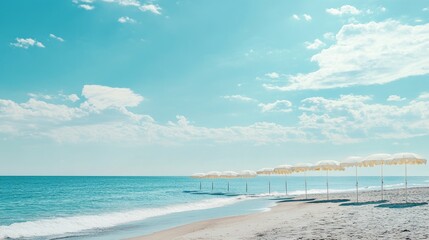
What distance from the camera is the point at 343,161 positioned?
28891mm

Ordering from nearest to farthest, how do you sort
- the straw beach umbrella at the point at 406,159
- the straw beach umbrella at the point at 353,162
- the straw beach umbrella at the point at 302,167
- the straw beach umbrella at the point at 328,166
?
the straw beach umbrella at the point at 406,159 < the straw beach umbrella at the point at 353,162 < the straw beach umbrella at the point at 328,166 < the straw beach umbrella at the point at 302,167

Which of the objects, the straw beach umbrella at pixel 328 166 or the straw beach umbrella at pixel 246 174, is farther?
the straw beach umbrella at pixel 246 174

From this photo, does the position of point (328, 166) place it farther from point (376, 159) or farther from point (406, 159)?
point (406, 159)

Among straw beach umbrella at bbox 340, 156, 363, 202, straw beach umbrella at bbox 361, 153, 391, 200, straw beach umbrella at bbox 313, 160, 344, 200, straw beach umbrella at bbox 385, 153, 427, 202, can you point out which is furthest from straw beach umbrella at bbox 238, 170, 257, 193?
straw beach umbrella at bbox 385, 153, 427, 202

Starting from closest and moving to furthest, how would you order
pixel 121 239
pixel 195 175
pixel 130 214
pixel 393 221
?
pixel 393 221
pixel 121 239
pixel 130 214
pixel 195 175

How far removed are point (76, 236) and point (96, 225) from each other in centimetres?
509

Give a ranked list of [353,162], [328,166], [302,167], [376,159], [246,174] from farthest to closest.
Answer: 1. [246,174]
2. [302,167]
3. [328,166]
4. [353,162]
5. [376,159]

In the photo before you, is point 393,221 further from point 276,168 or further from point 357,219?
point 276,168

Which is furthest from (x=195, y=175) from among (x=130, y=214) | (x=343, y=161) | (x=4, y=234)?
(x=4, y=234)

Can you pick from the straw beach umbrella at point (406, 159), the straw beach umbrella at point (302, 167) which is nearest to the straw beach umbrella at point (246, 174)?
the straw beach umbrella at point (302, 167)

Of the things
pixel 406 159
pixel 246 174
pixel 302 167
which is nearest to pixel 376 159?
pixel 406 159

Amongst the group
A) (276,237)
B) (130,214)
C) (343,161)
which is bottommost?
(130,214)

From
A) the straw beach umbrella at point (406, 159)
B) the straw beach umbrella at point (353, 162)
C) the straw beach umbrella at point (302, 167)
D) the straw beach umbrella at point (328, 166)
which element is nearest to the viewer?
the straw beach umbrella at point (406, 159)

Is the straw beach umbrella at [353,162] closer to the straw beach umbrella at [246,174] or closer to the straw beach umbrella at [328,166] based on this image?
the straw beach umbrella at [328,166]
